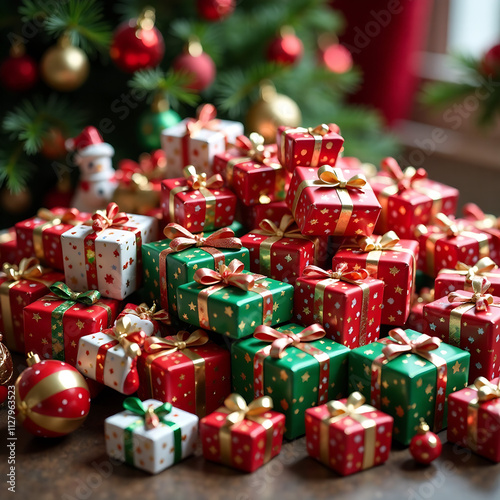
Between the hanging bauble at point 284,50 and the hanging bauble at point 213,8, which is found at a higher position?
the hanging bauble at point 213,8

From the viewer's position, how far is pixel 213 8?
2041 mm

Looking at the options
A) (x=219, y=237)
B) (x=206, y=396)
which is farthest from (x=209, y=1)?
(x=206, y=396)

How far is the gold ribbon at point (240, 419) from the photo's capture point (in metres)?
1.26

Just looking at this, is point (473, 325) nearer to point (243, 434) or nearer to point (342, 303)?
point (342, 303)

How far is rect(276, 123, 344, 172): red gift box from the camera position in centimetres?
160

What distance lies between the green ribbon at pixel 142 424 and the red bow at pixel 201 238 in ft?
1.19

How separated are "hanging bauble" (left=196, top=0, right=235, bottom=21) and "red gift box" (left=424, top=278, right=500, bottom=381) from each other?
1062 mm

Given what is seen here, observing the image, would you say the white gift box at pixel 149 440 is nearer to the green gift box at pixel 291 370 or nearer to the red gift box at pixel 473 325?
the green gift box at pixel 291 370

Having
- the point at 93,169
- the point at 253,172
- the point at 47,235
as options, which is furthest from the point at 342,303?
the point at 93,169

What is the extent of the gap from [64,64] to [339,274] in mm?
991

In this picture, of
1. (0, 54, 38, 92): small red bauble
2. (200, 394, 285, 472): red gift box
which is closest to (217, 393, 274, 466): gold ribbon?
(200, 394, 285, 472): red gift box

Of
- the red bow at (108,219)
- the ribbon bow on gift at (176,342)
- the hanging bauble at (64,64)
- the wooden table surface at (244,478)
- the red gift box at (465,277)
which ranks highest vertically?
the hanging bauble at (64,64)

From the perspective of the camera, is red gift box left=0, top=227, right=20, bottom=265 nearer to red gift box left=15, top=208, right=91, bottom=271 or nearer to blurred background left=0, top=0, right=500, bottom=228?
red gift box left=15, top=208, right=91, bottom=271

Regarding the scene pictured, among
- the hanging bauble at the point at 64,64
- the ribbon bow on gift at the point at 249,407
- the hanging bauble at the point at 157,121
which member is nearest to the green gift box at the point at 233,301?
the ribbon bow on gift at the point at 249,407
